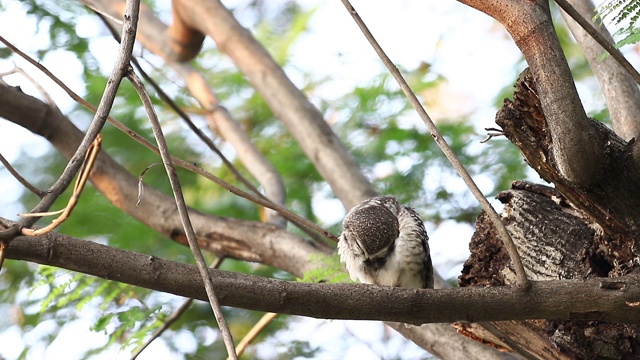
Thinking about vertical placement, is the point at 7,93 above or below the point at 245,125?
below

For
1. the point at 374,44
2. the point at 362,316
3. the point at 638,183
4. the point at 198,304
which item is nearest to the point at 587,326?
the point at 638,183

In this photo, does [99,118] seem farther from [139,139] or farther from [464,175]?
[464,175]

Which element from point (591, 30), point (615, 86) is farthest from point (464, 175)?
point (615, 86)

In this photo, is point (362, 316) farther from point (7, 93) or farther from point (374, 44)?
point (7, 93)

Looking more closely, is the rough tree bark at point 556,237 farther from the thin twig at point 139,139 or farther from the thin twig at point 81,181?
the thin twig at point 81,181

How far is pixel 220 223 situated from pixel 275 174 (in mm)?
492

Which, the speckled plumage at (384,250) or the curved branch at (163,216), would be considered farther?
the curved branch at (163,216)

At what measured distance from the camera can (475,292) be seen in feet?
7.32

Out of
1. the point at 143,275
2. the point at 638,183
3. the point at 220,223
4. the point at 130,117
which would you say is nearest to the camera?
the point at 143,275

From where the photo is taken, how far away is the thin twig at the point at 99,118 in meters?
1.57

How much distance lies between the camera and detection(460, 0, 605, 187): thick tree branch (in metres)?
2.31

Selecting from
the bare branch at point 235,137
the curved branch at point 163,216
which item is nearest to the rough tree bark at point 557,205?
the curved branch at point 163,216

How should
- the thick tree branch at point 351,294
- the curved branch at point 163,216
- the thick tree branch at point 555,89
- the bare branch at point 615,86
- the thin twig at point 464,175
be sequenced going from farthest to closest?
the curved branch at point 163,216
the bare branch at point 615,86
the thick tree branch at point 555,89
the thin twig at point 464,175
the thick tree branch at point 351,294

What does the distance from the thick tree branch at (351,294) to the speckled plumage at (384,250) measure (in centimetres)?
96
